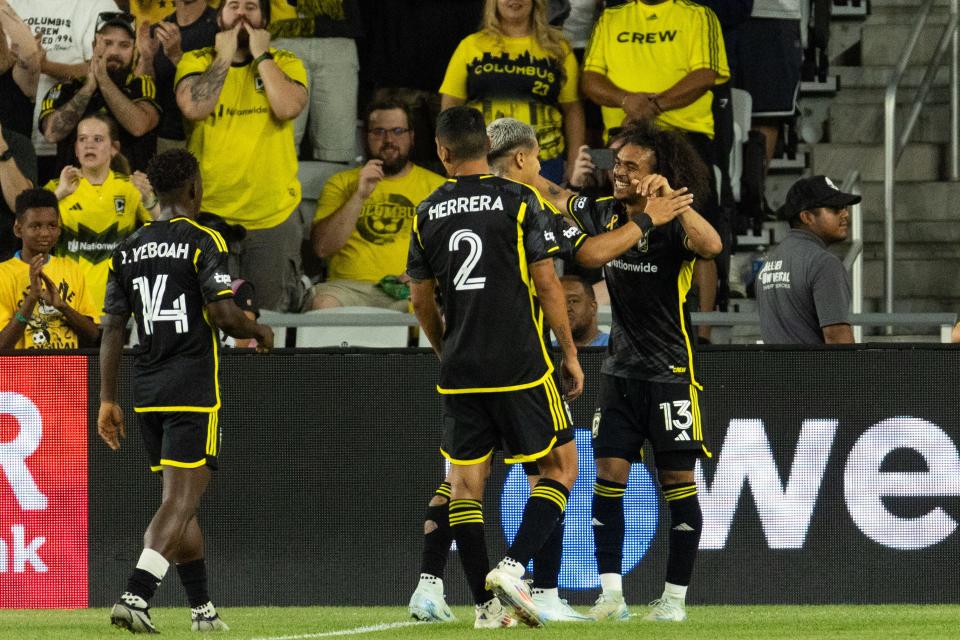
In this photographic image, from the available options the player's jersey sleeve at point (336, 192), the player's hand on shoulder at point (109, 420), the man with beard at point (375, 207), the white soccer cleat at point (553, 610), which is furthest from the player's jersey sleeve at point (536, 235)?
the player's jersey sleeve at point (336, 192)

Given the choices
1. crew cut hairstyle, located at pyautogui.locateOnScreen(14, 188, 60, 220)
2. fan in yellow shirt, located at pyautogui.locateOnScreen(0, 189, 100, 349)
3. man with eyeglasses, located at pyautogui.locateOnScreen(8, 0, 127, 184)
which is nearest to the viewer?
fan in yellow shirt, located at pyautogui.locateOnScreen(0, 189, 100, 349)

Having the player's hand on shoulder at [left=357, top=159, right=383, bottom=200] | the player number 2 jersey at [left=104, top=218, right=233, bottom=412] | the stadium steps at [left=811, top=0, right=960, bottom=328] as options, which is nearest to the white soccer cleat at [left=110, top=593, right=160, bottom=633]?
the player number 2 jersey at [left=104, top=218, right=233, bottom=412]

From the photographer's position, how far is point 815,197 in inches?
344

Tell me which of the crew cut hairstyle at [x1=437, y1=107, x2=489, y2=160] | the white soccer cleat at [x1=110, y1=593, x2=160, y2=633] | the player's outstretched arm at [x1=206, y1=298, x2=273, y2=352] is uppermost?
the crew cut hairstyle at [x1=437, y1=107, x2=489, y2=160]

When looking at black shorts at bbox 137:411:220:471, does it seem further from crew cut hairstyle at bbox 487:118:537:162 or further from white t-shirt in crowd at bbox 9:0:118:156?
white t-shirt in crowd at bbox 9:0:118:156

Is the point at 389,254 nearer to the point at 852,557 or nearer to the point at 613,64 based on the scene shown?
the point at 613,64

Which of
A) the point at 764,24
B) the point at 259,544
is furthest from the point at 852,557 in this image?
the point at 764,24

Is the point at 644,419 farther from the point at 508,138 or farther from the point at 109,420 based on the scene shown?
the point at 109,420

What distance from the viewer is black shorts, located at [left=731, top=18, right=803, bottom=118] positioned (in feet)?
40.7

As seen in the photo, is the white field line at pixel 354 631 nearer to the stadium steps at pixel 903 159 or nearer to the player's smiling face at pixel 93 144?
the player's smiling face at pixel 93 144

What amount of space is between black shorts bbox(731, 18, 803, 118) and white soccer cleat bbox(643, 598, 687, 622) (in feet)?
20.1

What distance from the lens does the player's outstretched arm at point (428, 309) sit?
679cm

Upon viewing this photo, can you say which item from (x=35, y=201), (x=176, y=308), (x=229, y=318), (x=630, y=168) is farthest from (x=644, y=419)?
(x=35, y=201)

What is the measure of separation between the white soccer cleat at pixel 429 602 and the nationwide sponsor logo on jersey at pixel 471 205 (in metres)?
1.72
